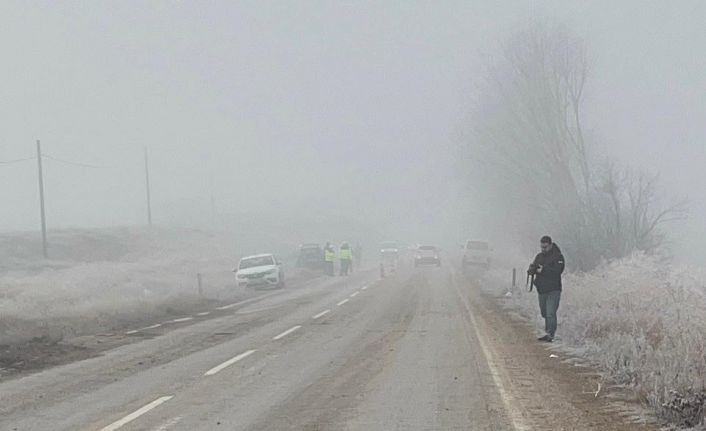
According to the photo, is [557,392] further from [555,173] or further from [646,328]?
[555,173]

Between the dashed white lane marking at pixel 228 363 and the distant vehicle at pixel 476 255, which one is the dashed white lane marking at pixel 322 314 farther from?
the distant vehicle at pixel 476 255

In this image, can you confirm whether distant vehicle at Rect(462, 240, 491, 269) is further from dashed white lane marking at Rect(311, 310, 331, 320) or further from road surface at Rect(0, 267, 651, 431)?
road surface at Rect(0, 267, 651, 431)

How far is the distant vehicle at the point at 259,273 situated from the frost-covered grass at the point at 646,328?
15.2 m

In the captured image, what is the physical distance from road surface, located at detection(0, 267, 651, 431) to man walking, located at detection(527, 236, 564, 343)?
Result: 2.31ft

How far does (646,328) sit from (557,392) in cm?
451

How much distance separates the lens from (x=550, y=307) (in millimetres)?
15070

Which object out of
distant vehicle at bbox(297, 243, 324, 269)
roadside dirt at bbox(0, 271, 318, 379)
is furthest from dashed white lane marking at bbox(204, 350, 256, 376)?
distant vehicle at bbox(297, 243, 324, 269)

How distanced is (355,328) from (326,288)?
16.8 metres

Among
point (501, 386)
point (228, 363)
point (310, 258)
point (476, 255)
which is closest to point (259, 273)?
point (310, 258)

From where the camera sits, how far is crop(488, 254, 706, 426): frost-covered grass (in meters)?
8.45

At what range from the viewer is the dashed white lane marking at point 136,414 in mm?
8234

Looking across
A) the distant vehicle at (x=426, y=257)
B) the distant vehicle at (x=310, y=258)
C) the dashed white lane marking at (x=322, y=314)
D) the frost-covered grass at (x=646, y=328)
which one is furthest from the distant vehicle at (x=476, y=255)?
the dashed white lane marking at (x=322, y=314)

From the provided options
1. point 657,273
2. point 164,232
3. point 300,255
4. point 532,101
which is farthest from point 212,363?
point 164,232

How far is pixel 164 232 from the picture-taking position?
253 ft
